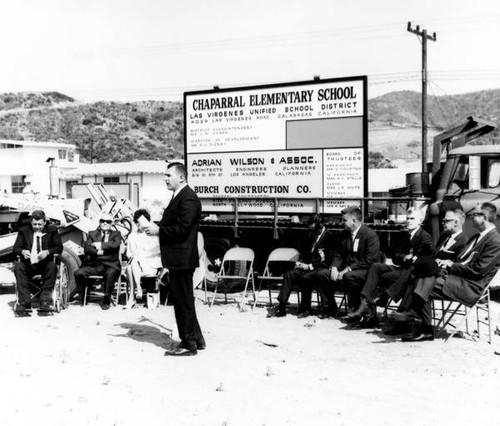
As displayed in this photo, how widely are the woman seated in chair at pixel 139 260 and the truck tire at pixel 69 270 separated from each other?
0.92 m

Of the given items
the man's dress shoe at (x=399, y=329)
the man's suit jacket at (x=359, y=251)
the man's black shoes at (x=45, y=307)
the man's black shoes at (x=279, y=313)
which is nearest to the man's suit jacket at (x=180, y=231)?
the man's black shoes at (x=279, y=313)

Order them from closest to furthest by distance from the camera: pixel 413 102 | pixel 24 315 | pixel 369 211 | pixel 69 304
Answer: pixel 24 315 < pixel 69 304 < pixel 369 211 < pixel 413 102

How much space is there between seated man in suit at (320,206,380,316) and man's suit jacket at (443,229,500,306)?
141 centimetres

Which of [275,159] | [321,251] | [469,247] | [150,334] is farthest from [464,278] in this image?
[275,159]

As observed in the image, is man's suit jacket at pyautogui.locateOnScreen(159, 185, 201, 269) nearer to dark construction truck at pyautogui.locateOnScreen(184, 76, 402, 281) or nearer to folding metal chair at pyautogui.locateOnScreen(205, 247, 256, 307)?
folding metal chair at pyautogui.locateOnScreen(205, 247, 256, 307)

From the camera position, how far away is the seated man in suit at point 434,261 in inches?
292

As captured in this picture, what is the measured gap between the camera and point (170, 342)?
293 inches

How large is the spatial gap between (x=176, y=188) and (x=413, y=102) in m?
118

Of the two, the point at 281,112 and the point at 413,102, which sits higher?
the point at 413,102

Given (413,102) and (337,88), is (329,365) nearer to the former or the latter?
(337,88)

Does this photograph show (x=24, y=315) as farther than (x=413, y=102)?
No

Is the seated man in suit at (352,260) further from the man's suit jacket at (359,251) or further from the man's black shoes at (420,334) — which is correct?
the man's black shoes at (420,334)

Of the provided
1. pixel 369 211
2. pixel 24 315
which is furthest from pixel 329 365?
pixel 369 211

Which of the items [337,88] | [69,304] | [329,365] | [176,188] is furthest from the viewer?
[337,88]
